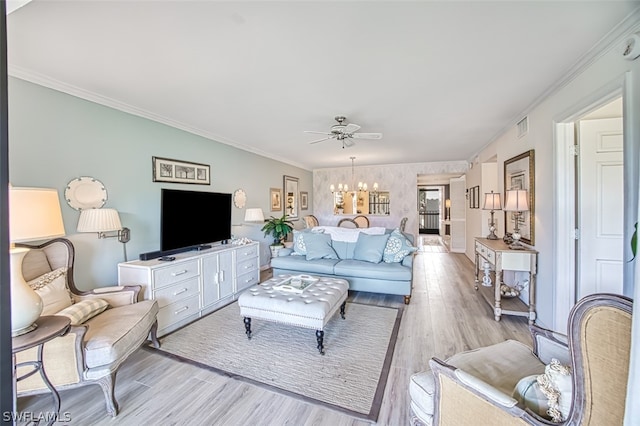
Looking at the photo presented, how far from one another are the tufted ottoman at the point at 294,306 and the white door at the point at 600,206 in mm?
2407

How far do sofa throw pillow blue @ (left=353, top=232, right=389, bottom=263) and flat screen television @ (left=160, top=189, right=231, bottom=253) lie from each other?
2.16m

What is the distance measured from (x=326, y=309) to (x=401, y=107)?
244 centimetres

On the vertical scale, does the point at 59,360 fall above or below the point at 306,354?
above

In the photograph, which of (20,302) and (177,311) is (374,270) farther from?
(20,302)

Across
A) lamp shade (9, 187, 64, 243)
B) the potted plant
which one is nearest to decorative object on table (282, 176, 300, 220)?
the potted plant

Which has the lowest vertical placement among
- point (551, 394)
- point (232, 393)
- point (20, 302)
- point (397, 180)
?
point (232, 393)

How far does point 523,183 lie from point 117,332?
4475mm

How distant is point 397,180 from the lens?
762 cm

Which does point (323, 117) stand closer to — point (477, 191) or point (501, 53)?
point (501, 53)

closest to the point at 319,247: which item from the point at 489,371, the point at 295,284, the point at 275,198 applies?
the point at 295,284

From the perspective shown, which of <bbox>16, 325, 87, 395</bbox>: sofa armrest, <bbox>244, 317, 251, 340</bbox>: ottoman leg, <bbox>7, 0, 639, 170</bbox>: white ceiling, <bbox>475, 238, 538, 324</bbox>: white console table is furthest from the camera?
<bbox>475, 238, 538, 324</bbox>: white console table

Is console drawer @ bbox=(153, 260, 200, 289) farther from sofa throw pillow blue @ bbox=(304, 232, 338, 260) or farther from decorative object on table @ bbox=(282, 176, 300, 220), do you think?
decorative object on table @ bbox=(282, 176, 300, 220)

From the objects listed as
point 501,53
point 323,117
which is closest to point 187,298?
point 323,117

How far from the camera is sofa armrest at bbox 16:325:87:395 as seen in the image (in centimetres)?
167
